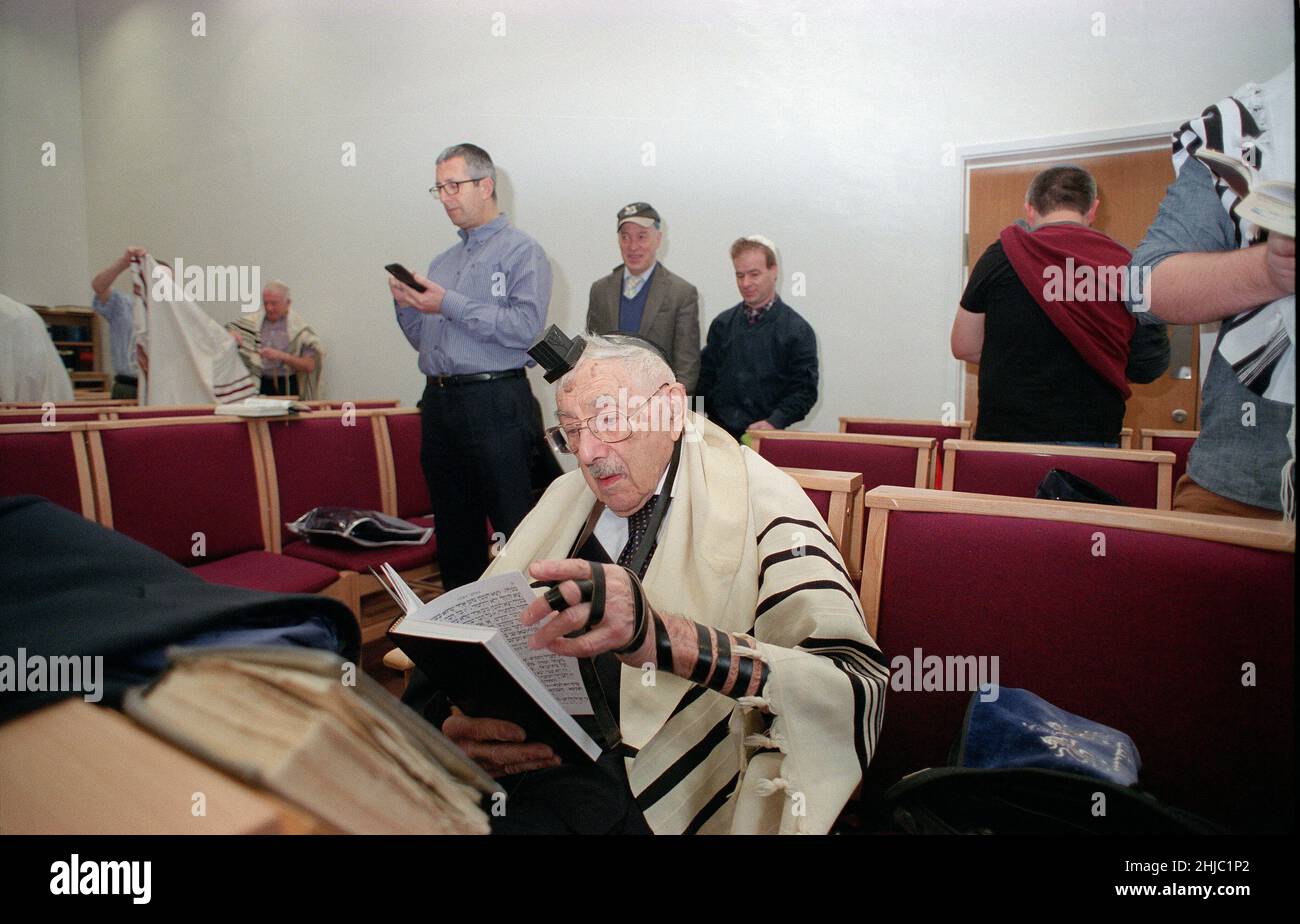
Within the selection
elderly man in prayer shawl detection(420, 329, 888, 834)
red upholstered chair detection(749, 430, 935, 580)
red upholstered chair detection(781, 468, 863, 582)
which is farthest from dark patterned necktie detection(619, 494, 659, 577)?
red upholstered chair detection(749, 430, 935, 580)

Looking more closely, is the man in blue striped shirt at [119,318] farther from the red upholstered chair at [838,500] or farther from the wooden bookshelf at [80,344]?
the red upholstered chair at [838,500]

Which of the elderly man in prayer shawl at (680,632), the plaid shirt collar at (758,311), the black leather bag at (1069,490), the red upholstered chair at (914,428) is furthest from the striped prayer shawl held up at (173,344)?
the red upholstered chair at (914,428)

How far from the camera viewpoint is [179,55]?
128 cm

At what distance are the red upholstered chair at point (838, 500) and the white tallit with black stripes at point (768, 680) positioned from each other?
0.13 m

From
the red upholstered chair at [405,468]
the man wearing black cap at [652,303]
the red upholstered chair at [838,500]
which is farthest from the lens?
the man wearing black cap at [652,303]

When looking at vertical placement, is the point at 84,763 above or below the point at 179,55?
below

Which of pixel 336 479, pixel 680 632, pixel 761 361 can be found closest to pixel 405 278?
pixel 336 479

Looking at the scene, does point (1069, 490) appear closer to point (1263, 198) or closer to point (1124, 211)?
point (1263, 198)

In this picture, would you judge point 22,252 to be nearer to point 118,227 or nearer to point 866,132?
point 118,227

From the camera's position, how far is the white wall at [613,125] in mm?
973
